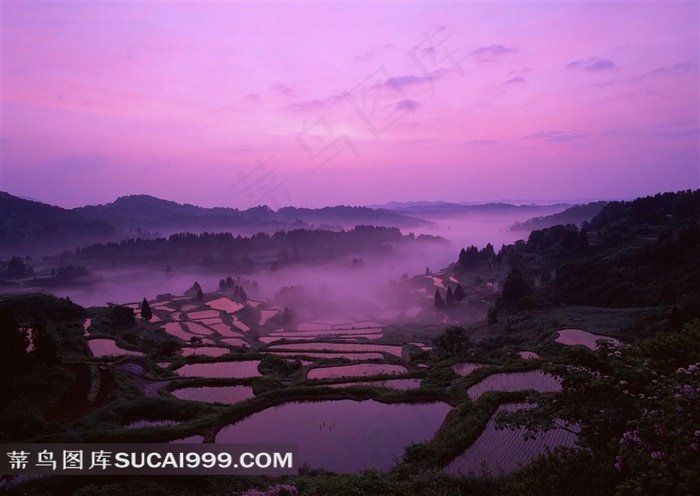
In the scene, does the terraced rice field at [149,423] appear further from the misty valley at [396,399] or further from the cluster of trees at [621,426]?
the cluster of trees at [621,426]

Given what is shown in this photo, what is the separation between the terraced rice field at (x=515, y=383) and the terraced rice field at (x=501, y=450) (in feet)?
15.5

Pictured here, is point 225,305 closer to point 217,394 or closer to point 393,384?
point 217,394

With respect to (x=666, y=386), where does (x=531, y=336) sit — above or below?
below

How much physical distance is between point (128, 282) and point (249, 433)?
638 feet

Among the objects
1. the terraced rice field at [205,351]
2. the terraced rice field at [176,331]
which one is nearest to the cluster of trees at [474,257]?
the terraced rice field at [176,331]

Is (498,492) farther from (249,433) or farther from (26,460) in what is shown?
(26,460)

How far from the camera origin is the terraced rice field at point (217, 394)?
2527 cm

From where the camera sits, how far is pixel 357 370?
33219 millimetres

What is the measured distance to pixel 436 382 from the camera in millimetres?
26344

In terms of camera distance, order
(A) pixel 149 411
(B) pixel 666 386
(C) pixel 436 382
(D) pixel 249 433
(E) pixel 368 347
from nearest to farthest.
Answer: (B) pixel 666 386, (D) pixel 249 433, (A) pixel 149 411, (C) pixel 436 382, (E) pixel 368 347

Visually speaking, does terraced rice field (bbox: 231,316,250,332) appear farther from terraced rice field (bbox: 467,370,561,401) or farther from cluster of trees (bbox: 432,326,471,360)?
terraced rice field (bbox: 467,370,561,401)

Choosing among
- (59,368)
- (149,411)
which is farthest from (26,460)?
(59,368)

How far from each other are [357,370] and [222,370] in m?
10.6

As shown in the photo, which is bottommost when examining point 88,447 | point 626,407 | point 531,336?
point 531,336
